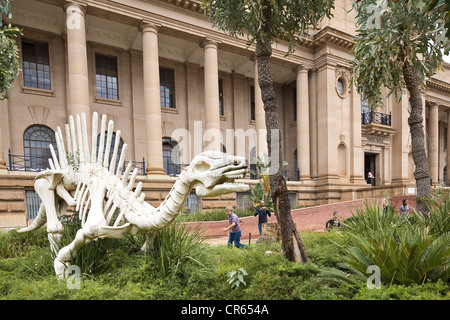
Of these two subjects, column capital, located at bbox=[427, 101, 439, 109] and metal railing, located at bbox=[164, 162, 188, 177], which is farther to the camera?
column capital, located at bbox=[427, 101, 439, 109]

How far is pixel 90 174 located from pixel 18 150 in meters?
13.1

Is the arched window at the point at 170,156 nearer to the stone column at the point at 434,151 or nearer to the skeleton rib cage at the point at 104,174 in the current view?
the skeleton rib cage at the point at 104,174

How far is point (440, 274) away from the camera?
3391 millimetres

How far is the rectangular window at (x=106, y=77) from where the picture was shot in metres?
17.1

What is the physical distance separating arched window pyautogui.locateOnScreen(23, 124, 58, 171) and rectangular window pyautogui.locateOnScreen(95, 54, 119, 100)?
398 cm

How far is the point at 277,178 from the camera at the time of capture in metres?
4.88

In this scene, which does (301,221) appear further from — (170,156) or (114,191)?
(114,191)

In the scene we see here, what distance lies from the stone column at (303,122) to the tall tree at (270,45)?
46.5ft

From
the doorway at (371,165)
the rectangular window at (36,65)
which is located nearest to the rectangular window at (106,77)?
the rectangular window at (36,65)

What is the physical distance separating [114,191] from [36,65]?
15730 millimetres

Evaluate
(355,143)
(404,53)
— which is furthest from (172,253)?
(355,143)

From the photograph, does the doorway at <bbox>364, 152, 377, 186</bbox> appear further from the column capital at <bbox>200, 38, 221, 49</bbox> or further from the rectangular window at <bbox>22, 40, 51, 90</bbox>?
the rectangular window at <bbox>22, 40, 51, 90</bbox>

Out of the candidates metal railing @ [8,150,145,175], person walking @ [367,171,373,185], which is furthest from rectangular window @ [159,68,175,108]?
person walking @ [367,171,373,185]

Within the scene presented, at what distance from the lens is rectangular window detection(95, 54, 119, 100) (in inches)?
673
